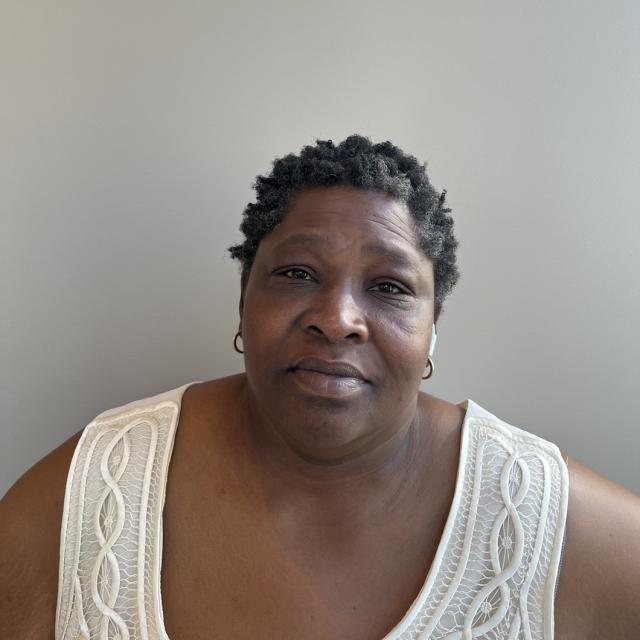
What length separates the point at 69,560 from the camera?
1021mm

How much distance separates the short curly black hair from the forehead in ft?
0.05

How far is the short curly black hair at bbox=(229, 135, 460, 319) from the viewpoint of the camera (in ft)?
3.24

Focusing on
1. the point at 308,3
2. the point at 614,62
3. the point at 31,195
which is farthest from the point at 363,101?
the point at 31,195

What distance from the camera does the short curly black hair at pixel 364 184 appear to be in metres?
0.99

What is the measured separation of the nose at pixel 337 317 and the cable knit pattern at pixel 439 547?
370 mm

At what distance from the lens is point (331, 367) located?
89cm

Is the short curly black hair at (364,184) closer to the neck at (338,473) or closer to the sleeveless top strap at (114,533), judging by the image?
the neck at (338,473)

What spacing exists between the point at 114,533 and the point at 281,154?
35.2 inches

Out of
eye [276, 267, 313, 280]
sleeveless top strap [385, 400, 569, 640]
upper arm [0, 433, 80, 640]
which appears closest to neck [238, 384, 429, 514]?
sleeveless top strap [385, 400, 569, 640]

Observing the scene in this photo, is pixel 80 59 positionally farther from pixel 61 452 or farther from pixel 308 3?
pixel 61 452

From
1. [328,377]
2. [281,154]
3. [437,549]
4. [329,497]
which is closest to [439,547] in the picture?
[437,549]

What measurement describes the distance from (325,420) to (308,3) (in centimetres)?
98

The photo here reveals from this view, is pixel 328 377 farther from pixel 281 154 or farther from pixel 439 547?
pixel 281 154

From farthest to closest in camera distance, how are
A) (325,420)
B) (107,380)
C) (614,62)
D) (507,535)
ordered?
1. (107,380)
2. (614,62)
3. (507,535)
4. (325,420)
